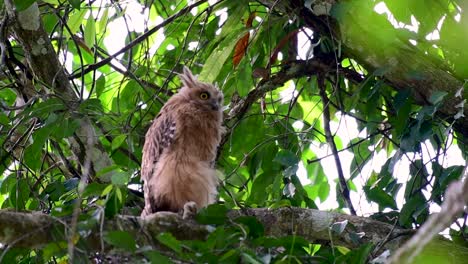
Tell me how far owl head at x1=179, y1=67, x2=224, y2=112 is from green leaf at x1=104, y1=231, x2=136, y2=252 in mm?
2473

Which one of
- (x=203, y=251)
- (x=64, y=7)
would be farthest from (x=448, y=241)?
(x=64, y=7)

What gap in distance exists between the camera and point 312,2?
462 cm

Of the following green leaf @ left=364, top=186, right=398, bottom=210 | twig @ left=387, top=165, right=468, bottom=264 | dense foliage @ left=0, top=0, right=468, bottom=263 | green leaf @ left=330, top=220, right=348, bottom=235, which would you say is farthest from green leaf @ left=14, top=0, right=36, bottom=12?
twig @ left=387, top=165, right=468, bottom=264

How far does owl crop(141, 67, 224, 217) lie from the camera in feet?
16.0

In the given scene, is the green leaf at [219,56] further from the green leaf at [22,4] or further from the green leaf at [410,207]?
the green leaf at [410,207]

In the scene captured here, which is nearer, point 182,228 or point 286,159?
point 182,228

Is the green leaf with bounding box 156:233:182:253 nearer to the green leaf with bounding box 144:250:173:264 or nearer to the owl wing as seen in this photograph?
the green leaf with bounding box 144:250:173:264

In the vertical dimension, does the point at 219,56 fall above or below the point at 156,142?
above

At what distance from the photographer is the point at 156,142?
507cm

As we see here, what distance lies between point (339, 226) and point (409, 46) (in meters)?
1.41

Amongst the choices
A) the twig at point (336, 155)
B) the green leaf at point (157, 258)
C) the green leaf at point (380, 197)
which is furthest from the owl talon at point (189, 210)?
the twig at point (336, 155)

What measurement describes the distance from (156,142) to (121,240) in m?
2.11

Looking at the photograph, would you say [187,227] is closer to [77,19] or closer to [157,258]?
[157,258]

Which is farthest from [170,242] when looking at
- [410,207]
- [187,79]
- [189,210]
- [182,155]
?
[187,79]
